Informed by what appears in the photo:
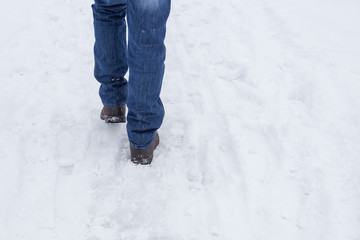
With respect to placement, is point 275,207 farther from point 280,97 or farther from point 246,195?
point 280,97

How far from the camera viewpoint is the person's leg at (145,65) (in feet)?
5.03

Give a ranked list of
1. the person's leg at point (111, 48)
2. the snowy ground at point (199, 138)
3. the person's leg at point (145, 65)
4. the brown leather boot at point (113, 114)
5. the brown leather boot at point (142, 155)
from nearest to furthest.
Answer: the person's leg at point (145, 65), the snowy ground at point (199, 138), the person's leg at point (111, 48), the brown leather boot at point (142, 155), the brown leather boot at point (113, 114)

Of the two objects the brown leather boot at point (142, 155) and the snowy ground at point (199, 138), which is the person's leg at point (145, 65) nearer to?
the brown leather boot at point (142, 155)

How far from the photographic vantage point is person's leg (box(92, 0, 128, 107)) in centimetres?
184

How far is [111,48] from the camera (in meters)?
1.93

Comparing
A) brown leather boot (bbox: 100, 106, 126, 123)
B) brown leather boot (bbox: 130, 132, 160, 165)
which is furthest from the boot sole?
brown leather boot (bbox: 130, 132, 160, 165)

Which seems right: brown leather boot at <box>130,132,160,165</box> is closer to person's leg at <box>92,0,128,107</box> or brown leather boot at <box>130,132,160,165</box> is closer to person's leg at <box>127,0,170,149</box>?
person's leg at <box>127,0,170,149</box>

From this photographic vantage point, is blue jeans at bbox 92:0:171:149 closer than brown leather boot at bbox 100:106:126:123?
Yes

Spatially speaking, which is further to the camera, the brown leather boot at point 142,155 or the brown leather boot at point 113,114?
the brown leather boot at point 113,114

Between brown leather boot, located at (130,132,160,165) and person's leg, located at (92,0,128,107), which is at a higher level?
person's leg, located at (92,0,128,107)

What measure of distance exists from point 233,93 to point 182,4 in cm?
142

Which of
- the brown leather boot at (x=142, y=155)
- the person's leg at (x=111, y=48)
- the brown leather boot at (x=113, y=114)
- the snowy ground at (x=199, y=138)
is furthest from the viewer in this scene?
the brown leather boot at (x=113, y=114)

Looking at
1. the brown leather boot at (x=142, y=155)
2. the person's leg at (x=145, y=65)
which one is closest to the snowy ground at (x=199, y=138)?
the brown leather boot at (x=142, y=155)

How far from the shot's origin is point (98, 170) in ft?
6.41
